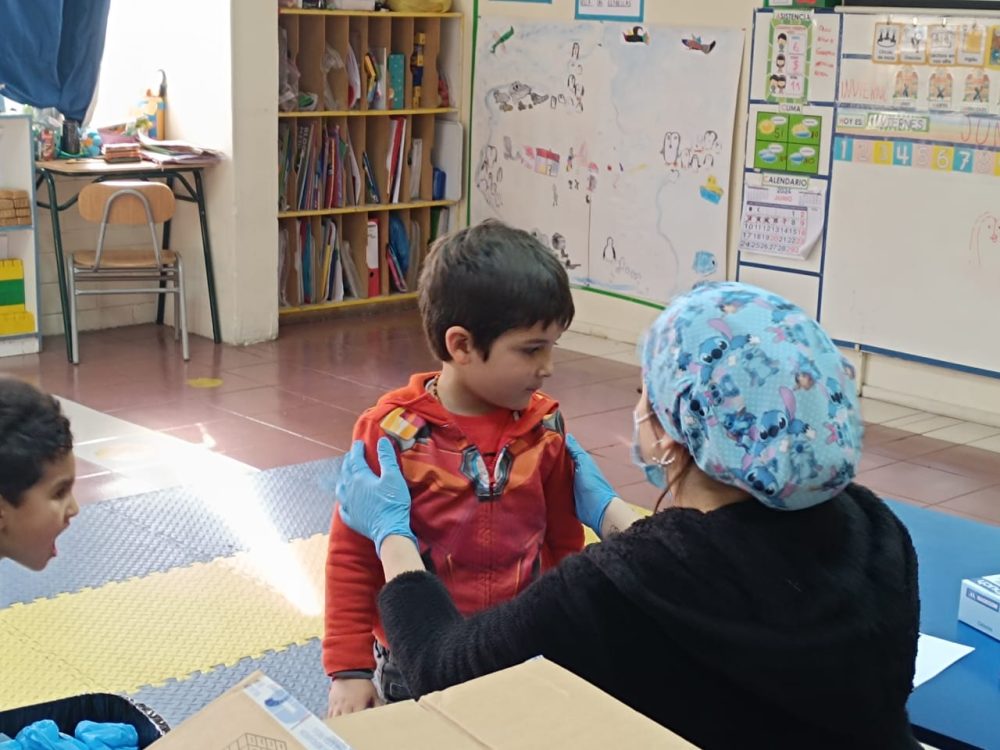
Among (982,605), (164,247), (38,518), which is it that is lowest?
(164,247)

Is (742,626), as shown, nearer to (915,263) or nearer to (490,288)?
(490,288)

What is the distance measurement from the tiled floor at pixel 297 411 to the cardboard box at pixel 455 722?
315cm

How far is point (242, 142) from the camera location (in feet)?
19.6

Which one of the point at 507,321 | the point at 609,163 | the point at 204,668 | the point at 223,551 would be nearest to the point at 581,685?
the point at 507,321

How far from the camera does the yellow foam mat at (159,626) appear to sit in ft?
9.68

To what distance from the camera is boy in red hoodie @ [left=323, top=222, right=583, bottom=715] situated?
1.75m

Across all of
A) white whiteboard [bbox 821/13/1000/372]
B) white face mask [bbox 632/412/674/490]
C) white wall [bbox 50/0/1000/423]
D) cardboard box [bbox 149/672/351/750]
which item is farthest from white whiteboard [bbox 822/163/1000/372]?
cardboard box [bbox 149/672/351/750]

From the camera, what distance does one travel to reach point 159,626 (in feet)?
10.5

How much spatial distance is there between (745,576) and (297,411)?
13.0ft

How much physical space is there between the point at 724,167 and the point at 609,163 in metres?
0.65

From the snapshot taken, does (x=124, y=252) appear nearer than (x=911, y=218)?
No

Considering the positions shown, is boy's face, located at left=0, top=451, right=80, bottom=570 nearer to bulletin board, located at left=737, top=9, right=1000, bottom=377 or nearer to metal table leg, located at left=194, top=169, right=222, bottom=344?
bulletin board, located at left=737, top=9, right=1000, bottom=377

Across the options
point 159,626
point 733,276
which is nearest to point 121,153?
point 733,276

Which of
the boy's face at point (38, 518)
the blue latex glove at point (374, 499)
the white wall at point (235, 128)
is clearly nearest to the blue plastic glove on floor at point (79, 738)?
the boy's face at point (38, 518)
